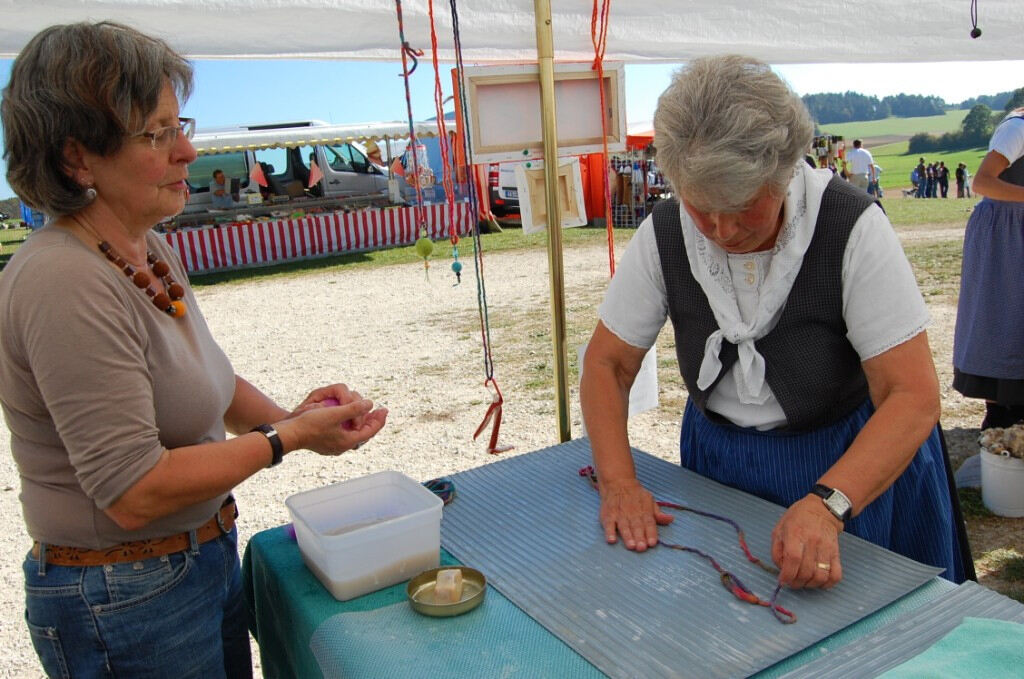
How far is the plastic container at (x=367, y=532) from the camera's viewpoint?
3.96ft

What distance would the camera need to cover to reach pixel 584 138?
229 centimetres

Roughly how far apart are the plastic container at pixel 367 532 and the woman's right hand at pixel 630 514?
0.32 meters

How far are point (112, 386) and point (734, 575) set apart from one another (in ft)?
3.08

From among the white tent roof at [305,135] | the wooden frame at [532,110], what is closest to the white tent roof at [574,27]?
the wooden frame at [532,110]

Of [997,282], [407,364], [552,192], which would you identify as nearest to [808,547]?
[552,192]

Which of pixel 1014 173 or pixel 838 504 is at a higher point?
pixel 1014 173

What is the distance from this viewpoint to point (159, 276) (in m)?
1.28

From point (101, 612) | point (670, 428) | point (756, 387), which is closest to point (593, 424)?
point (756, 387)

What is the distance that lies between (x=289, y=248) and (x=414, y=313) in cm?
517

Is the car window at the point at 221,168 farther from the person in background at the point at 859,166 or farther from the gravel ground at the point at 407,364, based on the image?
the person in background at the point at 859,166

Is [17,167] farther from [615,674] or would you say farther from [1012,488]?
[1012,488]

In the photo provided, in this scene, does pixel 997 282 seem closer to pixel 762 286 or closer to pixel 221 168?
pixel 762 286

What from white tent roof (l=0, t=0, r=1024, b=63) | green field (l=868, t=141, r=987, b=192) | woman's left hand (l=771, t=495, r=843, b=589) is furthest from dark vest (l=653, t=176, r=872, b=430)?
green field (l=868, t=141, r=987, b=192)

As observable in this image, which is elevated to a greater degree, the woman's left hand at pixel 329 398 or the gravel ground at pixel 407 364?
the woman's left hand at pixel 329 398
